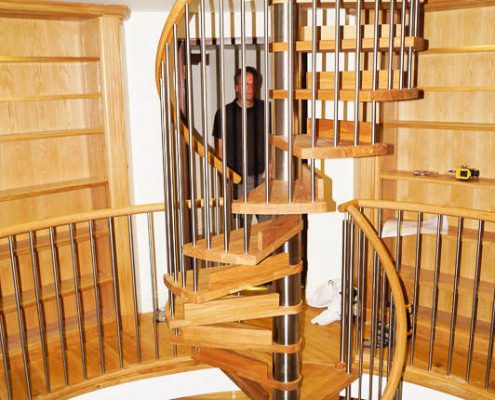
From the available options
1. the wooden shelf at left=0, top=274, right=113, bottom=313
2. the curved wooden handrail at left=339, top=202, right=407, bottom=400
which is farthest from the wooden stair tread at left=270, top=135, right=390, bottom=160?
the wooden shelf at left=0, top=274, right=113, bottom=313

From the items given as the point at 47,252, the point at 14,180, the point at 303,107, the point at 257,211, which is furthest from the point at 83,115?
the point at 257,211

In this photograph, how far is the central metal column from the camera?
2.38 meters

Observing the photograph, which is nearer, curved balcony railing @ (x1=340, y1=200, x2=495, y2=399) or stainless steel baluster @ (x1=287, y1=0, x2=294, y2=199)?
stainless steel baluster @ (x1=287, y1=0, x2=294, y2=199)

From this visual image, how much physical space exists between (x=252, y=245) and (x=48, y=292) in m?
1.95

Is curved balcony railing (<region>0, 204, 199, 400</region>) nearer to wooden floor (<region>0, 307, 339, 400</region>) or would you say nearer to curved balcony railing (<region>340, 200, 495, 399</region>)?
wooden floor (<region>0, 307, 339, 400</region>)

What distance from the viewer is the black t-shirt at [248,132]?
4.23m

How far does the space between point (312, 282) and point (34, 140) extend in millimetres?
2216

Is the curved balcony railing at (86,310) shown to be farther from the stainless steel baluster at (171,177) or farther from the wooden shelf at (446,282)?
the wooden shelf at (446,282)

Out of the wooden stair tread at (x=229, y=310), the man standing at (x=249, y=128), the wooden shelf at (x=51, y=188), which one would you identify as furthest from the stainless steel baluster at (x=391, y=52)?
the wooden shelf at (x=51, y=188)

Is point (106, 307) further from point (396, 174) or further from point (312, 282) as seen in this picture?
point (396, 174)

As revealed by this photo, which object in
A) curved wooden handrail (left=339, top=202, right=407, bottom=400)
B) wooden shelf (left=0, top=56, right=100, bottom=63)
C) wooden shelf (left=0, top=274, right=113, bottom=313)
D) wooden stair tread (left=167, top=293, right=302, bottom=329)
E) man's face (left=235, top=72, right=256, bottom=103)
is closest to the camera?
wooden stair tread (left=167, top=293, right=302, bottom=329)

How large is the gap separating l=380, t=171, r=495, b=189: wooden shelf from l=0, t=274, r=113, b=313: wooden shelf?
6.77 feet

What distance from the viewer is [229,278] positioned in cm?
247

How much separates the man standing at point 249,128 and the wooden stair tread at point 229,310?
1.64 metres
